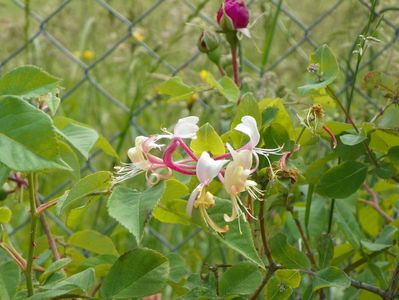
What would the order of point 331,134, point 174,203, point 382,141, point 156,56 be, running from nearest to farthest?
point 174,203
point 331,134
point 382,141
point 156,56

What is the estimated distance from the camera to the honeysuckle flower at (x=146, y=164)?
1.01 meters

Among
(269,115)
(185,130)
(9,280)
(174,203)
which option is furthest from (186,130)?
(9,280)

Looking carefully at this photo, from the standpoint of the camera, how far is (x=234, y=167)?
961 mm

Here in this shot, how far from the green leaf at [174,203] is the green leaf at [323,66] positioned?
0.24 meters

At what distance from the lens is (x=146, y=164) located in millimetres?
1018

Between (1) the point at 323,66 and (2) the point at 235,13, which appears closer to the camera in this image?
(1) the point at 323,66

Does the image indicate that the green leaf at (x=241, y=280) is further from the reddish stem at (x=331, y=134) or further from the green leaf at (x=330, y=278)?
the reddish stem at (x=331, y=134)

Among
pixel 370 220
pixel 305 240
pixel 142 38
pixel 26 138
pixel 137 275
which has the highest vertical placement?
pixel 26 138

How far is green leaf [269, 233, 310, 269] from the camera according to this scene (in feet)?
3.93

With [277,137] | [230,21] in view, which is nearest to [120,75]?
[230,21]

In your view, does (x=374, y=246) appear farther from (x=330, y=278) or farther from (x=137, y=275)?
(x=137, y=275)

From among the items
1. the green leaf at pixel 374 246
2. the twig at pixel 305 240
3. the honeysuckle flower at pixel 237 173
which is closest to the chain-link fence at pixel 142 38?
the twig at pixel 305 240

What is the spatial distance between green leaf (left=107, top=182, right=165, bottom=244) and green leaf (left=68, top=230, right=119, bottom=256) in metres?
0.37

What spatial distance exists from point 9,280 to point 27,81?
0.91 feet
